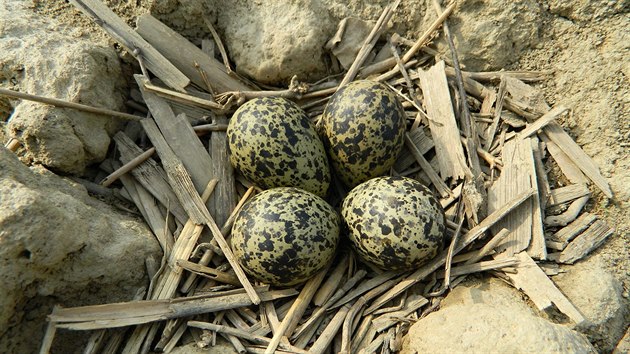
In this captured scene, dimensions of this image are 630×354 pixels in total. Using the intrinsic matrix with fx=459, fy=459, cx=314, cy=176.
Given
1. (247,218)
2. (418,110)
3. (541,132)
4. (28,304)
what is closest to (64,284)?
(28,304)

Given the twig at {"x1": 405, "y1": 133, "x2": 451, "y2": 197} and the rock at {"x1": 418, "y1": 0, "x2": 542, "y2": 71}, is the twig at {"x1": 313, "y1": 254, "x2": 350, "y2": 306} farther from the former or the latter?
the rock at {"x1": 418, "y1": 0, "x2": 542, "y2": 71}

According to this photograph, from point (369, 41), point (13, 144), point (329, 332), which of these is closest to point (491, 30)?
point (369, 41)

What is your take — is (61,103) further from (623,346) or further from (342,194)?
(623,346)

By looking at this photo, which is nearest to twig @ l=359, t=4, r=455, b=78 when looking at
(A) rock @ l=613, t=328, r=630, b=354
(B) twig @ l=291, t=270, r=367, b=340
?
(B) twig @ l=291, t=270, r=367, b=340

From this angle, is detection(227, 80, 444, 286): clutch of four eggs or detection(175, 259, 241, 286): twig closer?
detection(227, 80, 444, 286): clutch of four eggs

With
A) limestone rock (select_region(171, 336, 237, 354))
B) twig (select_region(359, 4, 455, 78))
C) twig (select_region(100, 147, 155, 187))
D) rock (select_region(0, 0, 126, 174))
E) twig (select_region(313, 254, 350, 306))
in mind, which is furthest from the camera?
twig (select_region(359, 4, 455, 78))

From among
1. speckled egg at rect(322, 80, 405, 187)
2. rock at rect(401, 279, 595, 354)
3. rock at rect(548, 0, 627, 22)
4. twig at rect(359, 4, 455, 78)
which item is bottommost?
rock at rect(401, 279, 595, 354)
